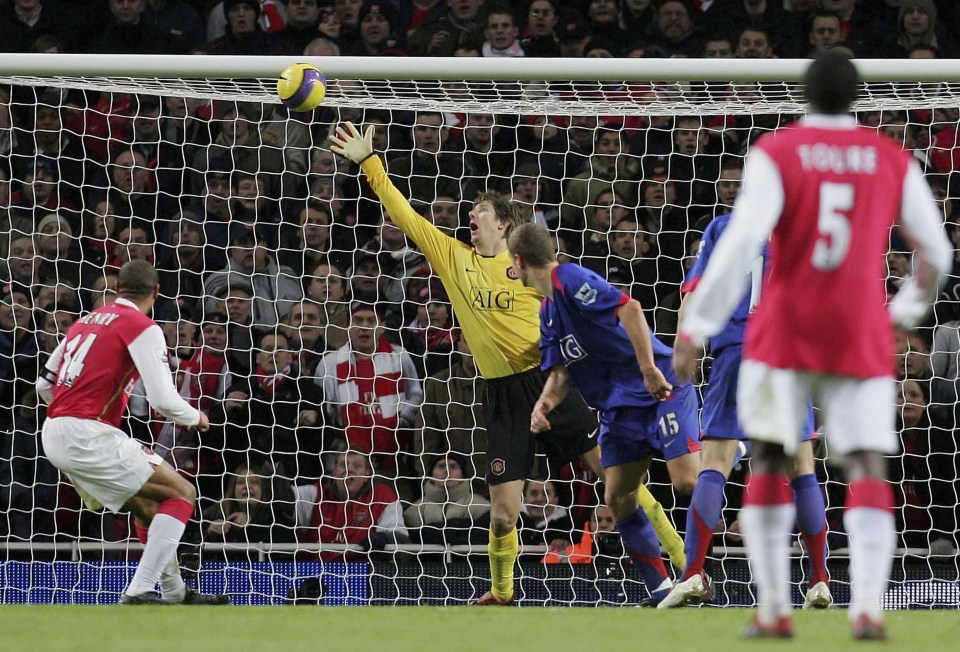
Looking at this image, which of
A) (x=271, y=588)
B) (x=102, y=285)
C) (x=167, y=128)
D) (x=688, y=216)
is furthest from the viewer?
(x=167, y=128)

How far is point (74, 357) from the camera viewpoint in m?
6.65

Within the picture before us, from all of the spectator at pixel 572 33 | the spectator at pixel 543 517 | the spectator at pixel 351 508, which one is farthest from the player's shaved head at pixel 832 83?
the spectator at pixel 572 33

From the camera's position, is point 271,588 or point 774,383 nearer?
point 774,383

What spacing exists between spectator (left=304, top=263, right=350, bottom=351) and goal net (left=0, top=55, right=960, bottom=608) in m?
0.03

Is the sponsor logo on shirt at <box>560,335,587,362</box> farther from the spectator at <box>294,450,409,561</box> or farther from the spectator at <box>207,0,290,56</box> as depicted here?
the spectator at <box>207,0,290,56</box>

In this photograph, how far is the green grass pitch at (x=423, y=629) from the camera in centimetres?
412

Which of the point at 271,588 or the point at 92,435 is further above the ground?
the point at 92,435

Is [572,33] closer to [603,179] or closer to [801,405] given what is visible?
[603,179]

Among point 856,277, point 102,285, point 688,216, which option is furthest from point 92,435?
point 688,216

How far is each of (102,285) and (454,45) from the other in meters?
3.56

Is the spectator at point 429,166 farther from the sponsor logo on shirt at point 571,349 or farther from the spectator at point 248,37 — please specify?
the sponsor logo on shirt at point 571,349

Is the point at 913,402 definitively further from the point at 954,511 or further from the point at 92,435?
the point at 92,435

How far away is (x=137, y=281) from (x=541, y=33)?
5155mm

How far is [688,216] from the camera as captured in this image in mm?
9680
